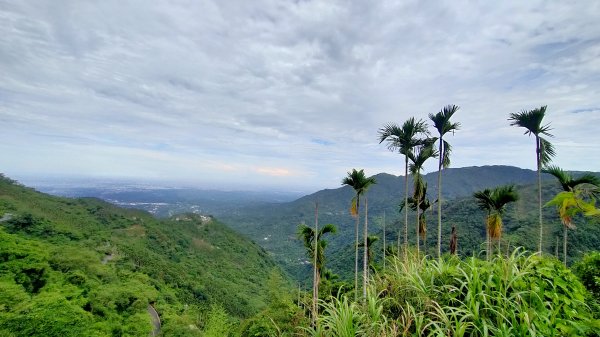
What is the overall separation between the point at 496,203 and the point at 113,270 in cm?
4522

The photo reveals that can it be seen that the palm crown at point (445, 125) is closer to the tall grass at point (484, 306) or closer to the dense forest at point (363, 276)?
the dense forest at point (363, 276)

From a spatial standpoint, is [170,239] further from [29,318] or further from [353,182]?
[353,182]

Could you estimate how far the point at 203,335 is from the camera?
2541 centimetres

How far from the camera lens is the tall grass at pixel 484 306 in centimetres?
305

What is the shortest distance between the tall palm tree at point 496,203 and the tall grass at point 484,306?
9986mm

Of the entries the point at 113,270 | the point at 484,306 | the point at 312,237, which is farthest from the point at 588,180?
the point at 113,270

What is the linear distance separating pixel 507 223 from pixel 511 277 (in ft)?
226

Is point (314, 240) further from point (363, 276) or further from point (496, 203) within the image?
point (496, 203)

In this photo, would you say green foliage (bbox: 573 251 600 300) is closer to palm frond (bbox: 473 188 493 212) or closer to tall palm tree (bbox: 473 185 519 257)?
tall palm tree (bbox: 473 185 519 257)

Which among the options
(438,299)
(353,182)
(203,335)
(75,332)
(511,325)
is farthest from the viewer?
(203,335)

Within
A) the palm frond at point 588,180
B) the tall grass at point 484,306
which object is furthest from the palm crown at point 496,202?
the tall grass at point 484,306

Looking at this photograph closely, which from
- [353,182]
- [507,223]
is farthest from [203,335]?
[507,223]

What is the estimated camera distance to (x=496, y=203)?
12906 mm

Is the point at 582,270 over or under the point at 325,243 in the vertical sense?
over
